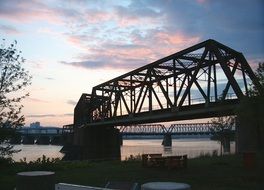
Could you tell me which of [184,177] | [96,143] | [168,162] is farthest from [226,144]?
[96,143]

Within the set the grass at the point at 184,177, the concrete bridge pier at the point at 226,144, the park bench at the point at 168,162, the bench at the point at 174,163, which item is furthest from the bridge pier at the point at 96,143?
the grass at the point at 184,177

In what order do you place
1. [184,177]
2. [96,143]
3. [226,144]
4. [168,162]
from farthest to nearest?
[96,143] → [226,144] → [168,162] → [184,177]

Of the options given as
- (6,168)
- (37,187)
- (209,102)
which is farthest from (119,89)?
(37,187)

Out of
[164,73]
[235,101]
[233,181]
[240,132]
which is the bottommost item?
[233,181]

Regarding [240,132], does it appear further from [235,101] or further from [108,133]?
[108,133]

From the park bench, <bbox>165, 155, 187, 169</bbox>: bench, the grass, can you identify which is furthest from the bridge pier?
the grass

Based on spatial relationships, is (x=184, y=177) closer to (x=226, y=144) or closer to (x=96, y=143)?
(x=226, y=144)

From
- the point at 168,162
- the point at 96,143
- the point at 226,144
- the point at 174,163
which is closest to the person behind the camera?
the point at 174,163

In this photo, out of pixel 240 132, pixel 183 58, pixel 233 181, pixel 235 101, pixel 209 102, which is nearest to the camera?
pixel 233 181

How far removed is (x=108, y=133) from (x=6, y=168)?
76.8 m

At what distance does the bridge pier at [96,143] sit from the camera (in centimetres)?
9471

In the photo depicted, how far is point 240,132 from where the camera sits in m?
42.2

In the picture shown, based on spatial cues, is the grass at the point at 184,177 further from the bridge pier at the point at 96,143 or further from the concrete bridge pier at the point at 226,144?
the bridge pier at the point at 96,143

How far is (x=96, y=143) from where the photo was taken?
96812 millimetres
